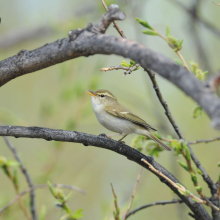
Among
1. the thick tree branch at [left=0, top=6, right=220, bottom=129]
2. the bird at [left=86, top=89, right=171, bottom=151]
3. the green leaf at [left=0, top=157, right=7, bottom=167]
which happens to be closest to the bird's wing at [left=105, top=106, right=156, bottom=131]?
the bird at [left=86, top=89, right=171, bottom=151]

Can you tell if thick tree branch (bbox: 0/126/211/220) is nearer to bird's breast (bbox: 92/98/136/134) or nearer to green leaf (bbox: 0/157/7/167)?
green leaf (bbox: 0/157/7/167)

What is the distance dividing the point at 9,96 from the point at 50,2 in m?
3.02

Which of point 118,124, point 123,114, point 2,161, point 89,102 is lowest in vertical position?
point 2,161

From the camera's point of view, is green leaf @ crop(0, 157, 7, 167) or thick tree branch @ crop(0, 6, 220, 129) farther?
green leaf @ crop(0, 157, 7, 167)

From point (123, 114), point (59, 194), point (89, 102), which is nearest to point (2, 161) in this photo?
point (59, 194)

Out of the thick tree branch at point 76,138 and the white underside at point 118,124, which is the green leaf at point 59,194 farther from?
the white underside at point 118,124

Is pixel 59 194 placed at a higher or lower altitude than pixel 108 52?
lower

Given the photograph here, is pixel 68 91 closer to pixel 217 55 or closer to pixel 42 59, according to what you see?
pixel 42 59

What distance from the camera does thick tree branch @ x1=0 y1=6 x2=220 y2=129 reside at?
90cm

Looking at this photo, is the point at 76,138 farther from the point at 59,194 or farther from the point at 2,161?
the point at 2,161

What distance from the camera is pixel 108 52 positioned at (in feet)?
3.80

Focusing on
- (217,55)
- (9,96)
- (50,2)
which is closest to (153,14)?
(217,55)

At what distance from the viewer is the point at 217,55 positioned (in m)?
7.45

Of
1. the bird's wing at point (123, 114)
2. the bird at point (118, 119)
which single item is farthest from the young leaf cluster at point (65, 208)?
the bird's wing at point (123, 114)
